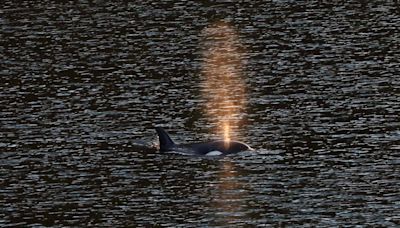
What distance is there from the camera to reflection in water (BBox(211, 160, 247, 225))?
65.4 m

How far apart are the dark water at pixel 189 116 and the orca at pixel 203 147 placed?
3.02 feet

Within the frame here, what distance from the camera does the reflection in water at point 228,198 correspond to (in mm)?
65438

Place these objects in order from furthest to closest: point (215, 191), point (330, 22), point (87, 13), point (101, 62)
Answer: point (87, 13), point (330, 22), point (101, 62), point (215, 191)

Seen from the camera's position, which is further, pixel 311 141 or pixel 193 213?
pixel 311 141

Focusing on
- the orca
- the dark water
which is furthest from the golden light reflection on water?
the dark water

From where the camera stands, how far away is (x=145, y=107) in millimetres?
90625

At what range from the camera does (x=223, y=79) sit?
101562 mm

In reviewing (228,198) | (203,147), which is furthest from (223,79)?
(228,198)

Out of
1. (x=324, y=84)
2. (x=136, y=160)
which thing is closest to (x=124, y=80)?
(x=324, y=84)

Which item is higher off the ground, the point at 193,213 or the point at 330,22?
the point at 193,213

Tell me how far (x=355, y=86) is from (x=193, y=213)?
1199 inches

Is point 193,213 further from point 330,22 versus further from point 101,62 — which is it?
point 330,22

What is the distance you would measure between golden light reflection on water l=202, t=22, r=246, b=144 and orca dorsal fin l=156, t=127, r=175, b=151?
3173 millimetres

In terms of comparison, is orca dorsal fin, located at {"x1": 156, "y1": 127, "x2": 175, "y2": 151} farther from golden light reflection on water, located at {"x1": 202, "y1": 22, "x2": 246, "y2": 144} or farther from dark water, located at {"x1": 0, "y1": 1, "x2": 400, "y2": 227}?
golden light reflection on water, located at {"x1": 202, "y1": 22, "x2": 246, "y2": 144}
